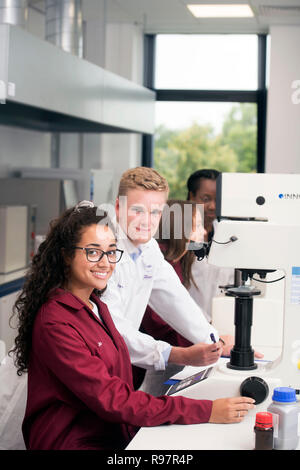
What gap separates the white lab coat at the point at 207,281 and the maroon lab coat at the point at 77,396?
1.25 metres

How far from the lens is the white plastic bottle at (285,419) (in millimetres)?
1365

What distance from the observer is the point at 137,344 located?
6.32 feet

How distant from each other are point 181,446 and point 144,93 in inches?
158

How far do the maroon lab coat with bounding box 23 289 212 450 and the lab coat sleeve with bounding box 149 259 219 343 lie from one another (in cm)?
65

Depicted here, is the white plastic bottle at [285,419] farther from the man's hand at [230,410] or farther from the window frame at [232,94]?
the window frame at [232,94]

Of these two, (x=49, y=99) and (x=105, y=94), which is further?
(x=105, y=94)

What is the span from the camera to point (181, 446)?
138 cm

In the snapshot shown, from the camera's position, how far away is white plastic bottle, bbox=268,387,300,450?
1365mm

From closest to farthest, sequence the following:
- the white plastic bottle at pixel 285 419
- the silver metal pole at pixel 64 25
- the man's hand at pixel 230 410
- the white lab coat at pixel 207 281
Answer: the white plastic bottle at pixel 285 419, the man's hand at pixel 230 410, the white lab coat at pixel 207 281, the silver metal pole at pixel 64 25

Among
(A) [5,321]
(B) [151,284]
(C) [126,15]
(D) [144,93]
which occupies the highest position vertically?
(C) [126,15]

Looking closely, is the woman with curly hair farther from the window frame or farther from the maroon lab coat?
the window frame

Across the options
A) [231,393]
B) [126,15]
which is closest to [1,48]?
[231,393]

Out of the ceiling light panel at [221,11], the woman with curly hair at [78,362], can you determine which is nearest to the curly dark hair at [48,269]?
the woman with curly hair at [78,362]
